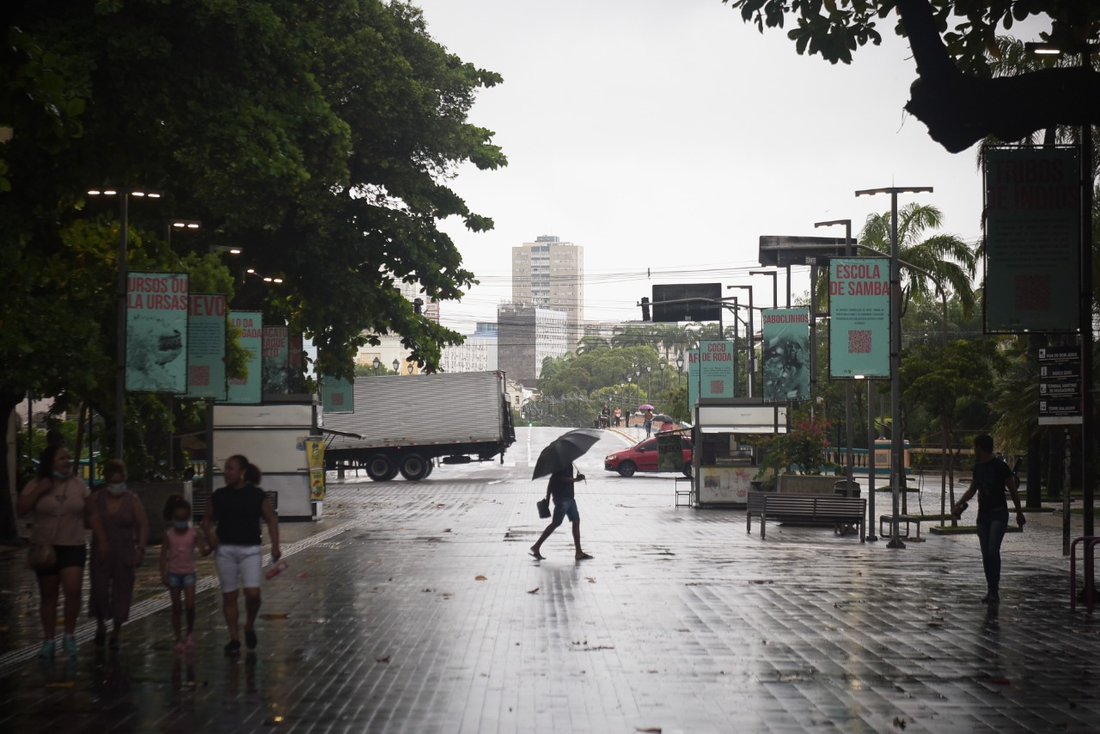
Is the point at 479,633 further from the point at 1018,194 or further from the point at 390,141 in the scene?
the point at 390,141

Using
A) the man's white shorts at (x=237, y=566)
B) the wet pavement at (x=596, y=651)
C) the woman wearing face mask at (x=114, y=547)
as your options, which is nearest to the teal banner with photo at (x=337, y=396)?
the wet pavement at (x=596, y=651)

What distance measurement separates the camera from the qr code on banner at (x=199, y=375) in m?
23.7

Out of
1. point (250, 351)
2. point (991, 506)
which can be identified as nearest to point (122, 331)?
point (250, 351)

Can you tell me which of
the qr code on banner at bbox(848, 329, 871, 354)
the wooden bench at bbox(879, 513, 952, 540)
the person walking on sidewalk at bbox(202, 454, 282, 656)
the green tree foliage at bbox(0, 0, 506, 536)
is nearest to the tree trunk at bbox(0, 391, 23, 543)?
the green tree foliage at bbox(0, 0, 506, 536)

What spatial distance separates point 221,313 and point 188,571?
12.4 metres

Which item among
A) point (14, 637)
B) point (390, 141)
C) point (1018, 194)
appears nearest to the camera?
point (14, 637)

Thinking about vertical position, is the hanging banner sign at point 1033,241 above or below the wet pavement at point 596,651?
above

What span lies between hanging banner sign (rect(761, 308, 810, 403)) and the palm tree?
14771mm

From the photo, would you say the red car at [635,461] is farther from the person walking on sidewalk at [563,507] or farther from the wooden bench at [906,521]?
the person walking on sidewalk at [563,507]

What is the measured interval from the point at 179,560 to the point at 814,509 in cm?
1562

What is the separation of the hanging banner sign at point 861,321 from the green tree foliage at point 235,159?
9.12m

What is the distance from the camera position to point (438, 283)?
35094mm

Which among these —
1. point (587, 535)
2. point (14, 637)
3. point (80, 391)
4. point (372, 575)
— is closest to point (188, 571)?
point (14, 637)

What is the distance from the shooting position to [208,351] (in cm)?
2377
